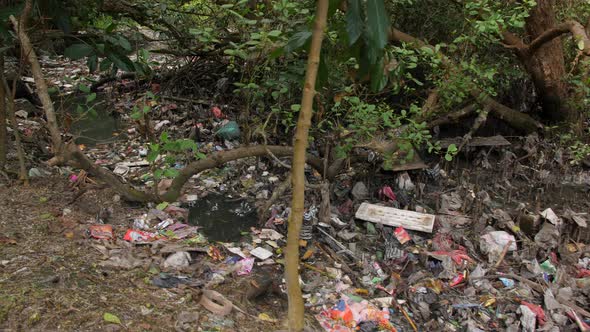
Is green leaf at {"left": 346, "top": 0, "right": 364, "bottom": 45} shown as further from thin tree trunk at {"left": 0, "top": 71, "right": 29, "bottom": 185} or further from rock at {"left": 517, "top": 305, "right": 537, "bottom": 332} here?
thin tree trunk at {"left": 0, "top": 71, "right": 29, "bottom": 185}

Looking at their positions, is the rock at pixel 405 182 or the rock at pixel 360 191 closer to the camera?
the rock at pixel 360 191

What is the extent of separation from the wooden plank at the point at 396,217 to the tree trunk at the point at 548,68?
2.16 meters

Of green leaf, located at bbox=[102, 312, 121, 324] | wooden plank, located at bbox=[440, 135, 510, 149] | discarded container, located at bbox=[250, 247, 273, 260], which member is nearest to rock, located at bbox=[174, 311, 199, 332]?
green leaf, located at bbox=[102, 312, 121, 324]

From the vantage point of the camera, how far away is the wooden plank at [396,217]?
136 inches

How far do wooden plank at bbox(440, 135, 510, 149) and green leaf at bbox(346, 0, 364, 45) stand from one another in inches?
149

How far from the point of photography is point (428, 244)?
334 cm

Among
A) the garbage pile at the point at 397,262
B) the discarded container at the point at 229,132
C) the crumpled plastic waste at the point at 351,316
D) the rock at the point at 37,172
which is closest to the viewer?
the crumpled plastic waste at the point at 351,316

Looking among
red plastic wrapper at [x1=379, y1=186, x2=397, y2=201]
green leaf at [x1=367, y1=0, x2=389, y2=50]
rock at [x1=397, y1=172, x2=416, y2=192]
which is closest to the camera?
green leaf at [x1=367, y1=0, x2=389, y2=50]

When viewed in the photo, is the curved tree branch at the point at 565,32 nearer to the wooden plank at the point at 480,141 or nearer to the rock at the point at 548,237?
the wooden plank at the point at 480,141

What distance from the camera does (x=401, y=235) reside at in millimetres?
3377

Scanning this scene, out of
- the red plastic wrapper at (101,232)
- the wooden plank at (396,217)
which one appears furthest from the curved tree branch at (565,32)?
the red plastic wrapper at (101,232)

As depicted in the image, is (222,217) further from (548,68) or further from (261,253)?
(548,68)

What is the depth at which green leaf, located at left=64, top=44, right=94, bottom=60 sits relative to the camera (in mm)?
2498

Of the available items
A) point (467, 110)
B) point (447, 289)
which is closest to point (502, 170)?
point (467, 110)
